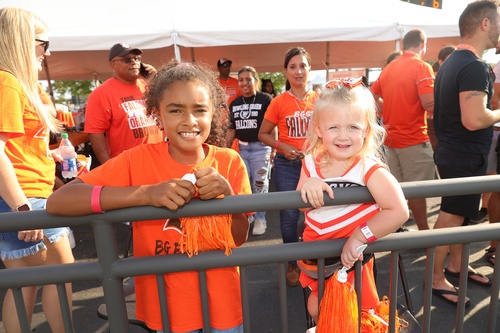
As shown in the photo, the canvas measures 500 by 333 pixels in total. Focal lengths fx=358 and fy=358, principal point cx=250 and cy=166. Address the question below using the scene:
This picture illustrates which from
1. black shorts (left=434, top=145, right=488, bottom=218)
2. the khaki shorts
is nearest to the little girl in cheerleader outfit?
black shorts (left=434, top=145, right=488, bottom=218)

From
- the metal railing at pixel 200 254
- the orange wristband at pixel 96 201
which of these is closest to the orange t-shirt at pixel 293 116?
the metal railing at pixel 200 254

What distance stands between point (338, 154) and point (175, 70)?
740 mm

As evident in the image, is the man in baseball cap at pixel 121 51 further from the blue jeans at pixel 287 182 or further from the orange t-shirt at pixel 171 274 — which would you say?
the orange t-shirt at pixel 171 274

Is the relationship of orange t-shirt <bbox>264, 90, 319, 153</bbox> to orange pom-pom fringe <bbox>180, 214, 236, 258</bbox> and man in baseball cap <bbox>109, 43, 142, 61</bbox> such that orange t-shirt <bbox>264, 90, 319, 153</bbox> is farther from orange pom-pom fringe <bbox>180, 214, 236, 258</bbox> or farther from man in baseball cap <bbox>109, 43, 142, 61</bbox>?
orange pom-pom fringe <bbox>180, 214, 236, 258</bbox>

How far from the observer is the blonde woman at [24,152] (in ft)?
5.67

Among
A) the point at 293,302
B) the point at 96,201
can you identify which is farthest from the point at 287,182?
the point at 96,201

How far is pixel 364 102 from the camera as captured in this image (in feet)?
4.69

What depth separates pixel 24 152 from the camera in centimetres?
193

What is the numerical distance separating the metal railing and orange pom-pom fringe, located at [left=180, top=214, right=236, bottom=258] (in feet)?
0.10

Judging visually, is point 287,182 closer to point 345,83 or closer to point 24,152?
point 345,83

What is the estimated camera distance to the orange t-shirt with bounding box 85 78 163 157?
9.98 feet

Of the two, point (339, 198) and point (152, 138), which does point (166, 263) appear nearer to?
point (339, 198)

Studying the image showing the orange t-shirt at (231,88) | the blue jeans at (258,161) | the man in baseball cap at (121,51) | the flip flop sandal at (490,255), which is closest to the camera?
the man in baseball cap at (121,51)

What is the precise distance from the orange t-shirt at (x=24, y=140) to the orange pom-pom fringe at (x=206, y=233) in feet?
3.61
